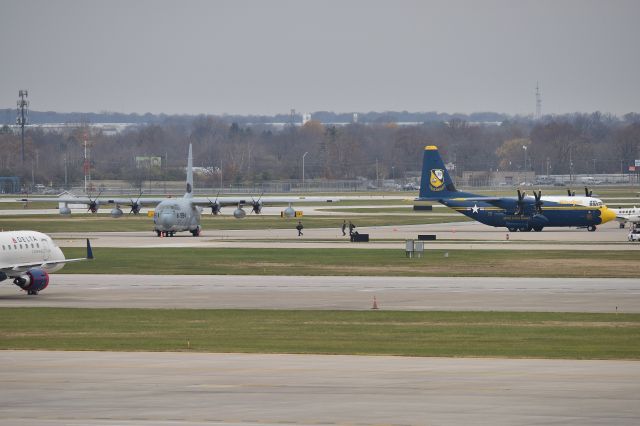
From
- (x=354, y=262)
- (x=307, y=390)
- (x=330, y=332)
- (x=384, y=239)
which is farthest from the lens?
(x=384, y=239)

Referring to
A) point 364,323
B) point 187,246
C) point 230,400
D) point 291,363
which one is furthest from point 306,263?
point 230,400

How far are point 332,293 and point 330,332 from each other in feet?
41.5

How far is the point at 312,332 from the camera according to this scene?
1421 inches

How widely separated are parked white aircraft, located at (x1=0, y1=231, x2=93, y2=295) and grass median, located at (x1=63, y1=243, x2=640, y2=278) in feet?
38.3

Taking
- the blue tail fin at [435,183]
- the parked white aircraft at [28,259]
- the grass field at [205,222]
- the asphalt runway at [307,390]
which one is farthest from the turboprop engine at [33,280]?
the blue tail fin at [435,183]

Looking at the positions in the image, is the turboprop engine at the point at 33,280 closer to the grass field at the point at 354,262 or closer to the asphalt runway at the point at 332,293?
the asphalt runway at the point at 332,293

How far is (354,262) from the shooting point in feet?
213

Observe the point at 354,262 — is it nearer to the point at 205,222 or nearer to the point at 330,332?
the point at 330,332

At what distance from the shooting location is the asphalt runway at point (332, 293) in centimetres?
4409

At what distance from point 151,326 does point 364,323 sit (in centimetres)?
725

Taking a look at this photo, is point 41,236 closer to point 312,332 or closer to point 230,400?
point 312,332

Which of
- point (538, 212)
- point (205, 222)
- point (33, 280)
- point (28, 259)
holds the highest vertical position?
point (28, 259)

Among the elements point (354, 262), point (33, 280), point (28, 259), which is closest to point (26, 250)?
point (28, 259)

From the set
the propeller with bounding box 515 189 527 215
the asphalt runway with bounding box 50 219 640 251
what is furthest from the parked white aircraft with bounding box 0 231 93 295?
the propeller with bounding box 515 189 527 215
